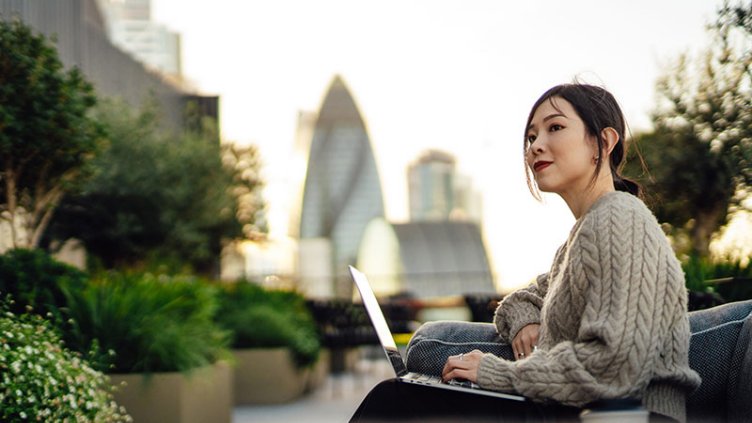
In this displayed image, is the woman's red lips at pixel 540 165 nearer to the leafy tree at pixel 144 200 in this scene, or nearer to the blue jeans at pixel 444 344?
the blue jeans at pixel 444 344

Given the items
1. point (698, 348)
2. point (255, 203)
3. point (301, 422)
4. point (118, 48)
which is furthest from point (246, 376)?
point (118, 48)

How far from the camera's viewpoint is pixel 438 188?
14038cm

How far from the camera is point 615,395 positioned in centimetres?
212

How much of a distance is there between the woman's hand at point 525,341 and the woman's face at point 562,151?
16.9 inches

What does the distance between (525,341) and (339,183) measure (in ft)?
351

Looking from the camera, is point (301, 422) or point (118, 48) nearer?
point (301, 422)

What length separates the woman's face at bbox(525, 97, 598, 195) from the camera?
2406 millimetres

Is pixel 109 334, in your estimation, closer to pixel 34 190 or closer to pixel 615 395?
pixel 34 190

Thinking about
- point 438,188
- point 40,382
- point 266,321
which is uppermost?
point 438,188

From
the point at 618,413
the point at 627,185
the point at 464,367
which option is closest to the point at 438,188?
the point at 627,185

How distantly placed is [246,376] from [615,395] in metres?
9.02

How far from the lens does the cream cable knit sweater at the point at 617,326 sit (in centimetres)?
211

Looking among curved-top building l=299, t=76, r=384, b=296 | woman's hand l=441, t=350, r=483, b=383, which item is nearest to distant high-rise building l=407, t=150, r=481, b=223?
curved-top building l=299, t=76, r=384, b=296

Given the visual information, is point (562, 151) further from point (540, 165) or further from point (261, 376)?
point (261, 376)
